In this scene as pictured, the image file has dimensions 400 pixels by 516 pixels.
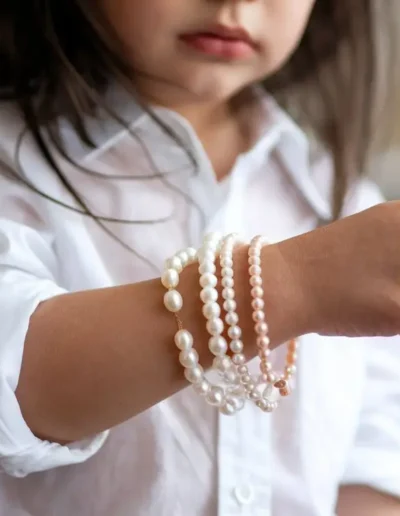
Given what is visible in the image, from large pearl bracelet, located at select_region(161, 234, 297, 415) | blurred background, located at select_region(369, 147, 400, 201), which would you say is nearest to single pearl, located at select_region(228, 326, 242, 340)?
large pearl bracelet, located at select_region(161, 234, 297, 415)

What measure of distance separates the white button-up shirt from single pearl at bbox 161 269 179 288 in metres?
0.08

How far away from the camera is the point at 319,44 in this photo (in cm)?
79

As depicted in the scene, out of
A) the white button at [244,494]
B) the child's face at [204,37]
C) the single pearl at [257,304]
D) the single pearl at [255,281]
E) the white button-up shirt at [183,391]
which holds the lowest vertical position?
the white button at [244,494]

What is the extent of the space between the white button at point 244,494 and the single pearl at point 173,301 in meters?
0.19

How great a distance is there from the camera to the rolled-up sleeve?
0.65 metres

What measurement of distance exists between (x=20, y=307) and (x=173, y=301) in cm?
10

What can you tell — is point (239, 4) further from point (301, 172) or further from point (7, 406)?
point (7, 406)

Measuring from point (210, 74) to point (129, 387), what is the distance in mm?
277

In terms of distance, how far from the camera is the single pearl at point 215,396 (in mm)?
445

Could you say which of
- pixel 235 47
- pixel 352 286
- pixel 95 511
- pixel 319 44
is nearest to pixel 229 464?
pixel 95 511

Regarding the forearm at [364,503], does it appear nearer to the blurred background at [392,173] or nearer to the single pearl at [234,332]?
the single pearl at [234,332]

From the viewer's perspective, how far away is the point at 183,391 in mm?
567

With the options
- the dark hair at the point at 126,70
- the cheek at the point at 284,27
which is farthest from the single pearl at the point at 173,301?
the cheek at the point at 284,27

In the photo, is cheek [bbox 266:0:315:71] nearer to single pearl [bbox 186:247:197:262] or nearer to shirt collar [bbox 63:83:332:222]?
shirt collar [bbox 63:83:332:222]
